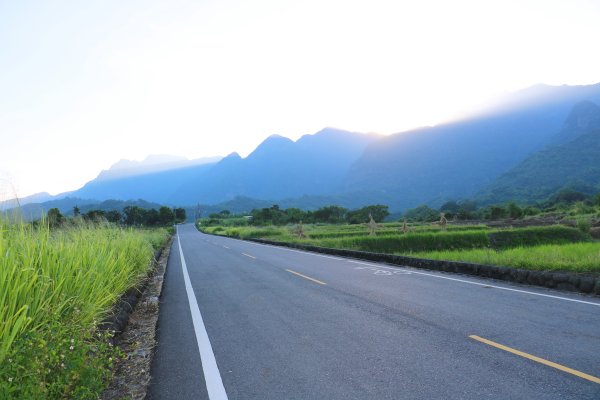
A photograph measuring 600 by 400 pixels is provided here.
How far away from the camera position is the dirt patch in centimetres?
395

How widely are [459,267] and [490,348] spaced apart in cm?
716

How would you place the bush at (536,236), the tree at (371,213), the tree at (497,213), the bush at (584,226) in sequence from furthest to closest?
1. the tree at (371,213)
2. the tree at (497,213)
3. the bush at (584,226)
4. the bush at (536,236)

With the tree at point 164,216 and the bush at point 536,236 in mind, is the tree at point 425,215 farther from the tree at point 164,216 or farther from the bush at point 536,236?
the tree at point 164,216

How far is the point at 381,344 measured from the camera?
4.89m

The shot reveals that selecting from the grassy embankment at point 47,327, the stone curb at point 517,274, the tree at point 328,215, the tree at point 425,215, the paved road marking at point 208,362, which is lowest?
the tree at point 425,215

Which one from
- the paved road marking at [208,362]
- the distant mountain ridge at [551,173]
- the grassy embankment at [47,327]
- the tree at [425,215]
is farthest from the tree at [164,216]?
the grassy embankment at [47,327]

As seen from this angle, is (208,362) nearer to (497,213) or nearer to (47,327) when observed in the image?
(47,327)

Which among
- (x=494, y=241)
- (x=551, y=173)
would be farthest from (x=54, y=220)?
(x=551, y=173)

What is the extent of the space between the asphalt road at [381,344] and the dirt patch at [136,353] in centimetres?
16

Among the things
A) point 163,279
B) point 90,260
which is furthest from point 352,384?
point 163,279

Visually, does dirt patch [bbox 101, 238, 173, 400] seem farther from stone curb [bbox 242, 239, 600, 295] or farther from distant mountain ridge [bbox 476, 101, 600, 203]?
A: distant mountain ridge [bbox 476, 101, 600, 203]

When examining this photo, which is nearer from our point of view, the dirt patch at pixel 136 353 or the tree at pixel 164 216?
the dirt patch at pixel 136 353

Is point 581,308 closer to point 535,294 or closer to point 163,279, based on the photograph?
point 535,294

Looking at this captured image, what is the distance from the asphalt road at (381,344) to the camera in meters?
3.68
